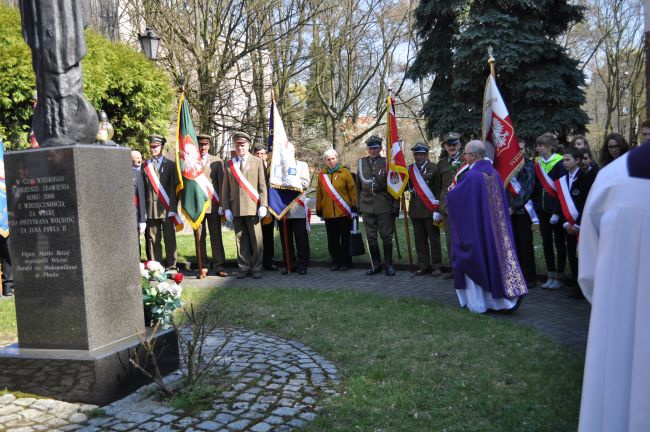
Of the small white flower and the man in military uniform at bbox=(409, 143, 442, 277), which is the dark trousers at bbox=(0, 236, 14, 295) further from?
the man in military uniform at bbox=(409, 143, 442, 277)

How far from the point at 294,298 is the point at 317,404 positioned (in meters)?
3.57

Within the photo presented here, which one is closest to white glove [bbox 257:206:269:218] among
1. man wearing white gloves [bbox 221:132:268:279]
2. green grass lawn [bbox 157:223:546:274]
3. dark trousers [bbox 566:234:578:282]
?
man wearing white gloves [bbox 221:132:268:279]

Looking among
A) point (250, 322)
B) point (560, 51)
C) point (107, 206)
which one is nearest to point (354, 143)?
point (560, 51)

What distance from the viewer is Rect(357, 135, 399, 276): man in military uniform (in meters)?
9.43

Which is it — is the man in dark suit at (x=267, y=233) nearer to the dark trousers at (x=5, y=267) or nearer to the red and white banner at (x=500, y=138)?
the red and white banner at (x=500, y=138)

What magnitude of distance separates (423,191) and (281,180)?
7.78ft

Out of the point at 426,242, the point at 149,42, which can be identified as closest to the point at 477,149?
the point at 426,242

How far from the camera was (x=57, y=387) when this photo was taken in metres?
4.30

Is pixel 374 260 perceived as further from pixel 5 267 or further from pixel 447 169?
pixel 5 267

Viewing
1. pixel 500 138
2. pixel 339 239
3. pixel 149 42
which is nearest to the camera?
pixel 500 138

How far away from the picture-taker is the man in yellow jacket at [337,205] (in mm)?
9906

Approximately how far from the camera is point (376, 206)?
9414 mm

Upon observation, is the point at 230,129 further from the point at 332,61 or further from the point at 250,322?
the point at 250,322

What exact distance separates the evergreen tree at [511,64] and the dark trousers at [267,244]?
26.0 feet
